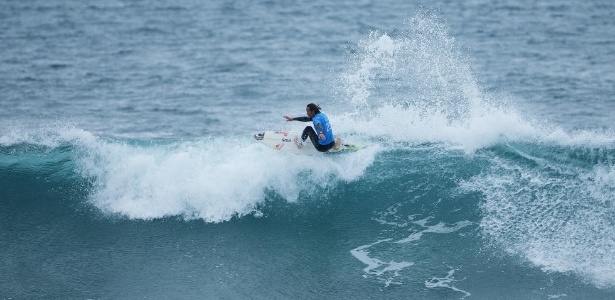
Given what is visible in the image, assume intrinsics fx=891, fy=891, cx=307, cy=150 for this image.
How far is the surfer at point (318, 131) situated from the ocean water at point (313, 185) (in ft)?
2.59

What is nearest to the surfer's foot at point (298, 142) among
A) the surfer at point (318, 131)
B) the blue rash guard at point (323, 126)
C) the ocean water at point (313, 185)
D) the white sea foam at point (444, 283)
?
the surfer at point (318, 131)

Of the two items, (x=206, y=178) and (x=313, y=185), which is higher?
(x=206, y=178)

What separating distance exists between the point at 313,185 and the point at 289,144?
1.12 m

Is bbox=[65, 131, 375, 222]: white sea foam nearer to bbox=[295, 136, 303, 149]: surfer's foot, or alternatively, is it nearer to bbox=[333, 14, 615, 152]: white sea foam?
bbox=[295, 136, 303, 149]: surfer's foot

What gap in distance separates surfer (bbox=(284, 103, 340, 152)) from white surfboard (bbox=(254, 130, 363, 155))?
0.15 meters

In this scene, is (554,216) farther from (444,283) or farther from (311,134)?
(311,134)

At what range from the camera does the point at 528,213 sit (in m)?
18.9

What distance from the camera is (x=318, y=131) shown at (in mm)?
Result: 19359

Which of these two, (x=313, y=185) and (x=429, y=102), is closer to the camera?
(x=313, y=185)

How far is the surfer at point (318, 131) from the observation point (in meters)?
19.1

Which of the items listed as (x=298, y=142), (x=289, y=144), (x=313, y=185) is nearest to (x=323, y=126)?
(x=298, y=142)

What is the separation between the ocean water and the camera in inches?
703

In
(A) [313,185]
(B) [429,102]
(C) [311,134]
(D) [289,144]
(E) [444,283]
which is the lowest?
(E) [444,283]

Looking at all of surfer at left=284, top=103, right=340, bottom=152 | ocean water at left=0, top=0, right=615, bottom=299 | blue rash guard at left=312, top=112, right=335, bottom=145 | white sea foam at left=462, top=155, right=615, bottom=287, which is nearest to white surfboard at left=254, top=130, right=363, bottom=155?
surfer at left=284, top=103, right=340, bottom=152
